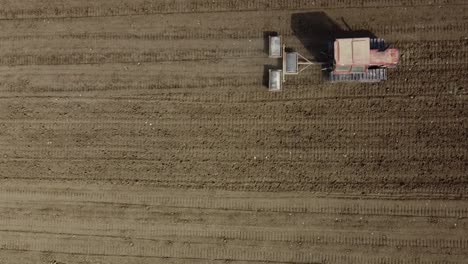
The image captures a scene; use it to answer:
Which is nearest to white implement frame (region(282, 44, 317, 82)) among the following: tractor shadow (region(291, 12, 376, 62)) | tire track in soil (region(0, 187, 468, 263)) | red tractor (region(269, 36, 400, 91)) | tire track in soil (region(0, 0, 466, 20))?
red tractor (region(269, 36, 400, 91))

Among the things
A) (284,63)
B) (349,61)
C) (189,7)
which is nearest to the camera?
(349,61)

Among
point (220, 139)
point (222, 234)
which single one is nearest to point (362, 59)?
point (220, 139)

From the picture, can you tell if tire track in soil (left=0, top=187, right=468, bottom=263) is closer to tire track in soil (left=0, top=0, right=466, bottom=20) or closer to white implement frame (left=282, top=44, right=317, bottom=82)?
white implement frame (left=282, top=44, right=317, bottom=82)

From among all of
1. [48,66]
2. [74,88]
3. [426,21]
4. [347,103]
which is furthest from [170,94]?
[426,21]

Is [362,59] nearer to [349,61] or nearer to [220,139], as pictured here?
[349,61]

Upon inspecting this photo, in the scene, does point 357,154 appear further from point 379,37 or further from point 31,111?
point 31,111

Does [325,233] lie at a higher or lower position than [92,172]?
lower

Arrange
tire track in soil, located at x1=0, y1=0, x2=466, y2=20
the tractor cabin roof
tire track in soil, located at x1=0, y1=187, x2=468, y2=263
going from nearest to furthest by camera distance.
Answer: the tractor cabin roof → tire track in soil, located at x1=0, y1=187, x2=468, y2=263 → tire track in soil, located at x1=0, y1=0, x2=466, y2=20
